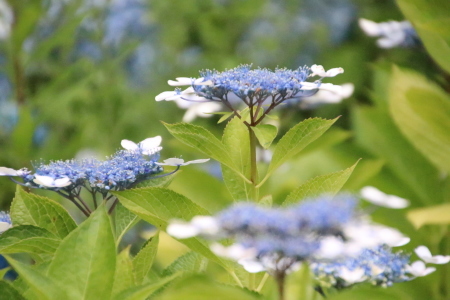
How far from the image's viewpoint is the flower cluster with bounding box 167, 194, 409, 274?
34 cm

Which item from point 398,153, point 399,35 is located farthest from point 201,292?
point 398,153

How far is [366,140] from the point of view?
149 centimetres

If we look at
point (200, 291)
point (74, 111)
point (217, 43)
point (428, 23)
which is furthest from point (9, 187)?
point (200, 291)

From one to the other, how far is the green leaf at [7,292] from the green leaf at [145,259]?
9 cm

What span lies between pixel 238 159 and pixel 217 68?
1664mm

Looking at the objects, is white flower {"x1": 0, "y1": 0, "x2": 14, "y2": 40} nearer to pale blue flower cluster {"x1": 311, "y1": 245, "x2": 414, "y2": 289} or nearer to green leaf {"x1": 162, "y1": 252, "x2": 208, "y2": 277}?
green leaf {"x1": 162, "y1": 252, "x2": 208, "y2": 277}

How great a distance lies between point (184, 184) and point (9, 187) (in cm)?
56

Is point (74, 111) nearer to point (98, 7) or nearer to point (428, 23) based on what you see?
point (98, 7)

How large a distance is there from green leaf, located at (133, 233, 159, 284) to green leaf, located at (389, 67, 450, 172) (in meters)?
0.47

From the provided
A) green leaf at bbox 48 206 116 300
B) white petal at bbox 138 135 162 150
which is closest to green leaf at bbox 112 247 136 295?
green leaf at bbox 48 206 116 300

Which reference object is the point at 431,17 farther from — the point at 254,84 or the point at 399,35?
the point at 254,84

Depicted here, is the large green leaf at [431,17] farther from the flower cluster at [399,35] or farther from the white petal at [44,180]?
the white petal at [44,180]

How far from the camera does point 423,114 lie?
→ 2.73 feet

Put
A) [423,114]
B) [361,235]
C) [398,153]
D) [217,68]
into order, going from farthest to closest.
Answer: [217,68]
[398,153]
[423,114]
[361,235]
